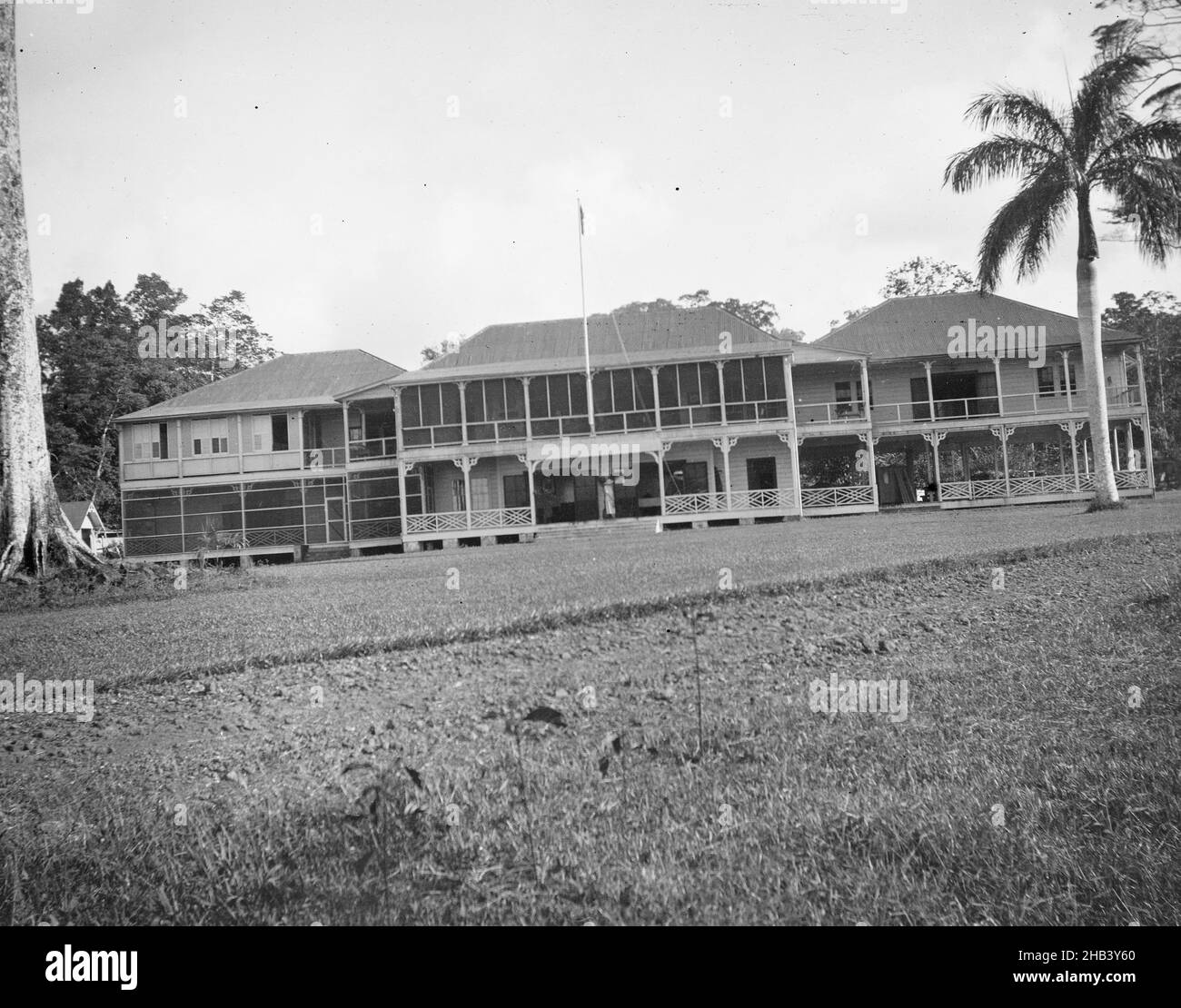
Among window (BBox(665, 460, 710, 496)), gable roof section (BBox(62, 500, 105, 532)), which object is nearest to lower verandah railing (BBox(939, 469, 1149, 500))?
window (BBox(665, 460, 710, 496))

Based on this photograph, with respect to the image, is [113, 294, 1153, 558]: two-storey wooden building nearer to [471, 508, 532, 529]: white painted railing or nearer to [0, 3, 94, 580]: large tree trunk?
[471, 508, 532, 529]: white painted railing

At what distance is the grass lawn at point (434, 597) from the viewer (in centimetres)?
721

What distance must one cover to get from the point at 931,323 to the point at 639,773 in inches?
1122

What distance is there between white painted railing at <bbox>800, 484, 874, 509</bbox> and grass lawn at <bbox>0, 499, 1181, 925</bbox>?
58.9 feet

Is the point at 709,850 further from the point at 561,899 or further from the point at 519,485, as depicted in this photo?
the point at 519,485

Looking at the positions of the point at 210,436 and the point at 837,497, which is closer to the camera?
the point at 837,497

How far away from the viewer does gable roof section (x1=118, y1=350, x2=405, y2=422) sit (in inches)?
1154

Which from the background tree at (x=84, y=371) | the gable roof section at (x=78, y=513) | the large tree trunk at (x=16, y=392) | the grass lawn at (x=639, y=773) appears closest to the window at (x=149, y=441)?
the background tree at (x=84, y=371)

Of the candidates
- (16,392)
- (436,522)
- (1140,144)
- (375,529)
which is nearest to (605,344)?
(436,522)

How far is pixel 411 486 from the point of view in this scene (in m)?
28.7

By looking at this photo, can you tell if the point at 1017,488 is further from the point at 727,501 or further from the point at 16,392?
the point at 16,392

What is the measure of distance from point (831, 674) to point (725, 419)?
21090 millimetres

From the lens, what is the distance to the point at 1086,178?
55.7 feet

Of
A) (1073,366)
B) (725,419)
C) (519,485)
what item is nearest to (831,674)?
(725,419)
